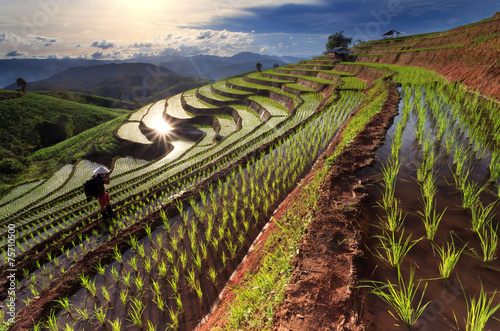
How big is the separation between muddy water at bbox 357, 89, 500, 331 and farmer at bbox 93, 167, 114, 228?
5169 millimetres

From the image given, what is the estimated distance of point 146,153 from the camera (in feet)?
55.5

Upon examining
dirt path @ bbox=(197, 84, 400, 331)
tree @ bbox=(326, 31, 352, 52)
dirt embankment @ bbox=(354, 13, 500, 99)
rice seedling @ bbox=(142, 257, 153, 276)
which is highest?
tree @ bbox=(326, 31, 352, 52)

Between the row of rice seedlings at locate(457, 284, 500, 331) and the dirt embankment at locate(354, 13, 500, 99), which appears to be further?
the dirt embankment at locate(354, 13, 500, 99)

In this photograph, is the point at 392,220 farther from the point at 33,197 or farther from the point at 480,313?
the point at 33,197

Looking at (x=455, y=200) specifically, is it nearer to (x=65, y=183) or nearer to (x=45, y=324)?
(x=45, y=324)

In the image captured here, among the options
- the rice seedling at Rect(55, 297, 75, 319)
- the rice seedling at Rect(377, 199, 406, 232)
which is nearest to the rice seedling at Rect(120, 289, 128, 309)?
the rice seedling at Rect(55, 297, 75, 319)

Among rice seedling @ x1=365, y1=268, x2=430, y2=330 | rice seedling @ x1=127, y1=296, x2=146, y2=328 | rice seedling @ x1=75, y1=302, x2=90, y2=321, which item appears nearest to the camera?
rice seedling @ x1=365, y1=268, x2=430, y2=330

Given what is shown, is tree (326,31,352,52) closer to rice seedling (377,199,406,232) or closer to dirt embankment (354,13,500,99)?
dirt embankment (354,13,500,99)

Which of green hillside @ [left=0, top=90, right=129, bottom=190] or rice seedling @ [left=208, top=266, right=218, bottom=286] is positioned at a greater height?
rice seedling @ [left=208, top=266, right=218, bottom=286]

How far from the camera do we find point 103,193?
486cm

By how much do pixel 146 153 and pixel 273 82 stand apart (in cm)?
1462

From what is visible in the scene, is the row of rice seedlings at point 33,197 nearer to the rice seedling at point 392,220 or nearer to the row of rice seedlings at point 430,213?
the rice seedling at point 392,220

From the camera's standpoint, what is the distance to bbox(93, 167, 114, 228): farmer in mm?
4693

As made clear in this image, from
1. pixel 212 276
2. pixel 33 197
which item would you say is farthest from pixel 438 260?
pixel 33 197
